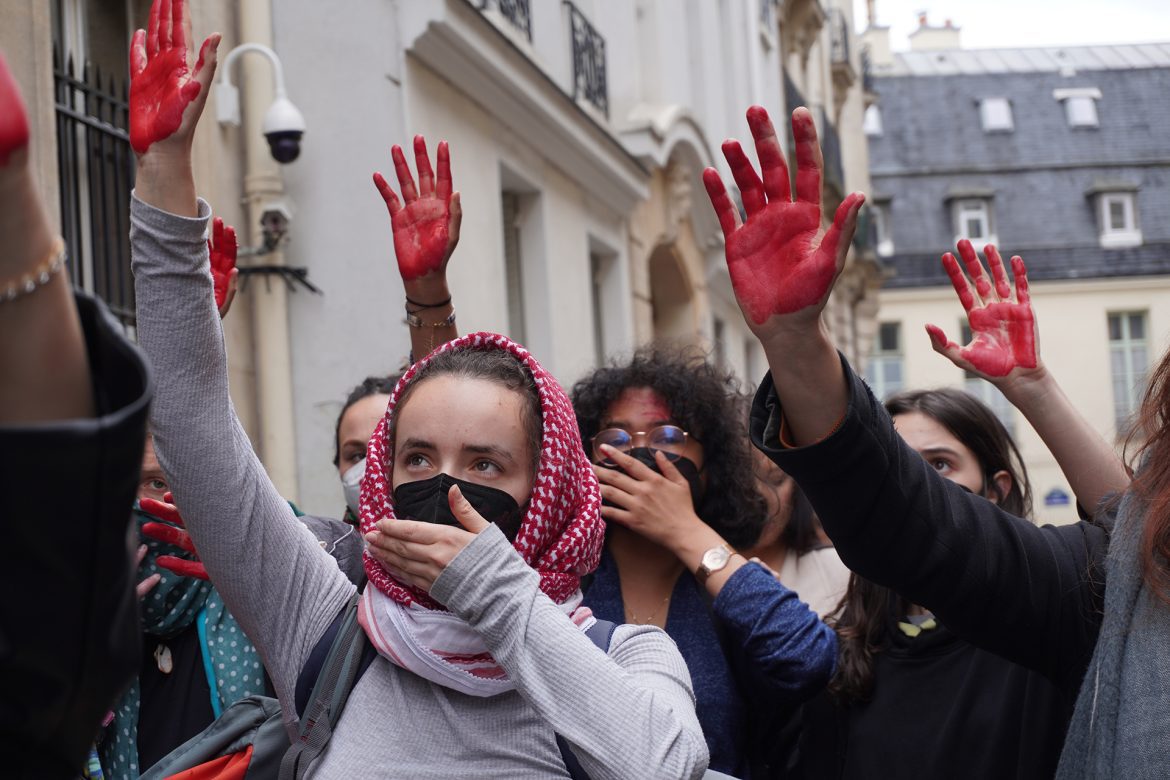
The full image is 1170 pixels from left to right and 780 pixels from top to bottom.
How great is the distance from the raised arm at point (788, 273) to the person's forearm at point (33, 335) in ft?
3.61

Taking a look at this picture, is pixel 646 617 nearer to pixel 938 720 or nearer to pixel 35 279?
pixel 938 720

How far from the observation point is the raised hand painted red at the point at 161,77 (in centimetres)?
195

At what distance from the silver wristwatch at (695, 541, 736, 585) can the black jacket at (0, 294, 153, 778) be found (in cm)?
209

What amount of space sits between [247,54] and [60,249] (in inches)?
236

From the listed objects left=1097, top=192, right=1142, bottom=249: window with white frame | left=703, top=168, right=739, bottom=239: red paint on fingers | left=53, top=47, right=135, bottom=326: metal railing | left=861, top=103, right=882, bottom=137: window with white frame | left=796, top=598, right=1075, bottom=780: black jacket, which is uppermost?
left=861, top=103, right=882, bottom=137: window with white frame

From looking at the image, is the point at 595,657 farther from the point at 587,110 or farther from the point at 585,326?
the point at 587,110

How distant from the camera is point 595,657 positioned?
2039mm

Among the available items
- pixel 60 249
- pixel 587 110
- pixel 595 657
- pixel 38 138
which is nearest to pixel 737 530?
pixel 595 657

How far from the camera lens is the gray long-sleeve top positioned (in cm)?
198

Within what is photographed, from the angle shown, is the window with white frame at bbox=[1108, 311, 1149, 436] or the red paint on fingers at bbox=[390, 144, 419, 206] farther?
the window with white frame at bbox=[1108, 311, 1149, 436]

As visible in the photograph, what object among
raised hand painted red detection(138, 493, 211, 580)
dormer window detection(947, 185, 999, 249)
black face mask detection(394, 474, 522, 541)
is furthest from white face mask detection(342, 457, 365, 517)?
dormer window detection(947, 185, 999, 249)

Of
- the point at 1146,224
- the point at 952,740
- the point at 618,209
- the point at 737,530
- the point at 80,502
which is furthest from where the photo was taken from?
the point at 1146,224

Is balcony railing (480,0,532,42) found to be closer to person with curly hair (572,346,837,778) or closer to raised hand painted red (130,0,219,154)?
person with curly hair (572,346,837,778)

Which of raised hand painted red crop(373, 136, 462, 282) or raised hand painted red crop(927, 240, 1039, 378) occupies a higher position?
raised hand painted red crop(373, 136, 462, 282)
